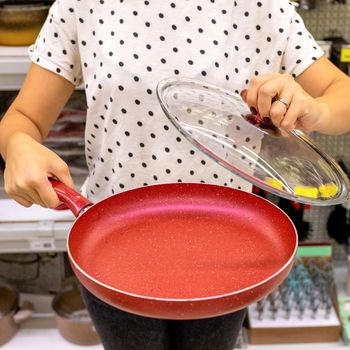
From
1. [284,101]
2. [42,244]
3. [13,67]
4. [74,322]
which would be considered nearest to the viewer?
[284,101]

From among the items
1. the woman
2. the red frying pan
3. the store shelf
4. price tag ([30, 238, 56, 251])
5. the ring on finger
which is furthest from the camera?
price tag ([30, 238, 56, 251])

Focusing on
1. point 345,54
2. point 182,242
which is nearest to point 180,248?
point 182,242

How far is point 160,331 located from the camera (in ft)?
2.36

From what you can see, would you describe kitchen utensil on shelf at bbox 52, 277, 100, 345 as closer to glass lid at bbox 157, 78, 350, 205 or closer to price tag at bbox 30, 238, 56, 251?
price tag at bbox 30, 238, 56, 251

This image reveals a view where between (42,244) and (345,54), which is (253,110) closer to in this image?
(345,54)

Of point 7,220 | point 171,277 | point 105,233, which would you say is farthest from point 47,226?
point 171,277

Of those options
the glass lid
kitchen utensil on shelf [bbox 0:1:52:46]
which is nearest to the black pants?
the glass lid

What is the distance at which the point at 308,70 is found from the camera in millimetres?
904

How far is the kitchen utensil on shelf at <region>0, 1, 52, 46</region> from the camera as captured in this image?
1393mm

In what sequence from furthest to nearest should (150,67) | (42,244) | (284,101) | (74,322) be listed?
(74,322), (42,244), (150,67), (284,101)

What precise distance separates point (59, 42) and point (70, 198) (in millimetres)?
315

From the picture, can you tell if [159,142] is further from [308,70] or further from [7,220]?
[7,220]

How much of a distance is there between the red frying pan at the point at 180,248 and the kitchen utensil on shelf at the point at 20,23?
0.75 m

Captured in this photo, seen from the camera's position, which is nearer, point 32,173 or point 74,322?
point 32,173
